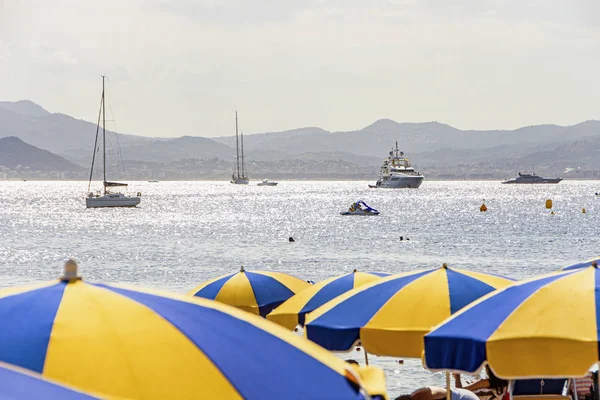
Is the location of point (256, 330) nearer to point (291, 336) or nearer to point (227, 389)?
point (291, 336)

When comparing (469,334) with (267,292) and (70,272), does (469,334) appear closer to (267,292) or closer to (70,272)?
(70,272)

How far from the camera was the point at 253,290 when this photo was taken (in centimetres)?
1386

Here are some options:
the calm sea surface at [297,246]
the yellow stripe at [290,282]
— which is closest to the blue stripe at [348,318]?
the yellow stripe at [290,282]

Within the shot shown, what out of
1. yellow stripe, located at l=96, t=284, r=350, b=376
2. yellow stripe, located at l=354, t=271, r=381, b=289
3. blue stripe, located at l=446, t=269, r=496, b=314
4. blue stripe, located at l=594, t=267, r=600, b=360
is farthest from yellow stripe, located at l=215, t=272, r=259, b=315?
yellow stripe, located at l=96, t=284, r=350, b=376

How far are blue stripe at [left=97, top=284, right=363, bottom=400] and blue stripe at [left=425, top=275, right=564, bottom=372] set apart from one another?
7.87 ft

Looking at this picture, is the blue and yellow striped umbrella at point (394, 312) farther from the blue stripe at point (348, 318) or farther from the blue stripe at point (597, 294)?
the blue stripe at point (597, 294)

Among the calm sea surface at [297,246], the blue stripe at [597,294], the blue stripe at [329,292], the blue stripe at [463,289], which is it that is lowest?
the calm sea surface at [297,246]

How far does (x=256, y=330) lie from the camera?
491 centimetres

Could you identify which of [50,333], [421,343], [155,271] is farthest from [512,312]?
[155,271]

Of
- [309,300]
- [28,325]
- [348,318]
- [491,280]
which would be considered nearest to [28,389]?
[28,325]

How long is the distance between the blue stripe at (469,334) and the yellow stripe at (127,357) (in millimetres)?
2890

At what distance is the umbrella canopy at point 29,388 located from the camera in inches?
123

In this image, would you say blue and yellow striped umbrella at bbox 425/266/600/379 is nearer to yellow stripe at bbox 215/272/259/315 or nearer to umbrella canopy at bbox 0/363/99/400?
umbrella canopy at bbox 0/363/99/400

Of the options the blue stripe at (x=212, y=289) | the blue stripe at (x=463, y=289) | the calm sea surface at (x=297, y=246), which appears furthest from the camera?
the calm sea surface at (x=297, y=246)
